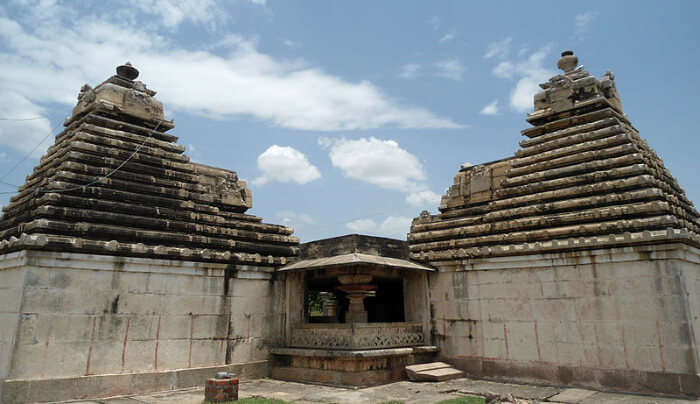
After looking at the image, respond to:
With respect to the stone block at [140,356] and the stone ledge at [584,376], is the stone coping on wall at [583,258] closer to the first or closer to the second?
the stone ledge at [584,376]

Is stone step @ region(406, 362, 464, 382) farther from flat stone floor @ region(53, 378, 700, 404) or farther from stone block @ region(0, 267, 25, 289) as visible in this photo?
stone block @ region(0, 267, 25, 289)

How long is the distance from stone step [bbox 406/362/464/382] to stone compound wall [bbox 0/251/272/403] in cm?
449

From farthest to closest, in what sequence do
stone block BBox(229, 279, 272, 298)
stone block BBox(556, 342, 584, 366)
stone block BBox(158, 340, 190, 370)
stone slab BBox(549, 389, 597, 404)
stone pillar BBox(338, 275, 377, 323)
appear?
stone block BBox(229, 279, 272, 298) → stone pillar BBox(338, 275, 377, 323) → stone block BBox(158, 340, 190, 370) → stone block BBox(556, 342, 584, 366) → stone slab BBox(549, 389, 597, 404)

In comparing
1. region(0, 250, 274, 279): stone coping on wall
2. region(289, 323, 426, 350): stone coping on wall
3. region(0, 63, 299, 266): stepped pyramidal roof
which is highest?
region(0, 63, 299, 266): stepped pyramidal roof

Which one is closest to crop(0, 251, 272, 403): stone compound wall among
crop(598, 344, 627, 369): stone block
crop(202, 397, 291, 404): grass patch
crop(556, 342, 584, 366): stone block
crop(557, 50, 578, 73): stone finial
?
crop(202, 397, 291, 404): grass patch

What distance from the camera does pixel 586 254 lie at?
12.2 metres

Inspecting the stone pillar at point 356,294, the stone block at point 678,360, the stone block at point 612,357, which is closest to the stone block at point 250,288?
the stone pillar at point 356,294

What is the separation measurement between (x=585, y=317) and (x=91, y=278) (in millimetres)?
12165

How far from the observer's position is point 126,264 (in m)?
12.3

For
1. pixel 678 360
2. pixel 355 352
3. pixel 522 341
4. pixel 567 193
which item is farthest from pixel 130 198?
pixel 678 360

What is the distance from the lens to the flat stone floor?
1066 cm

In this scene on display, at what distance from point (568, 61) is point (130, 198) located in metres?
14.4

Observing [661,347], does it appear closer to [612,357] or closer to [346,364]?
[612,357]

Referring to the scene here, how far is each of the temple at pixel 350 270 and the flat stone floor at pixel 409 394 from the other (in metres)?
0.46
